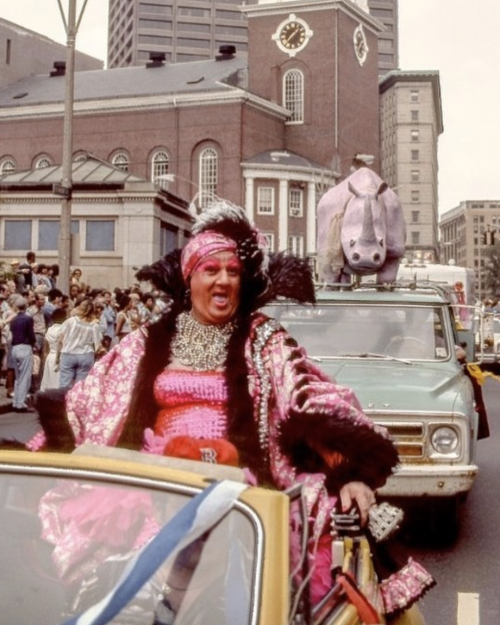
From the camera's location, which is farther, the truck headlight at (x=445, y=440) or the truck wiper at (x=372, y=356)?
the truck wiper at (x=372, y=356)

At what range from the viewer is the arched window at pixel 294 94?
2928 inches

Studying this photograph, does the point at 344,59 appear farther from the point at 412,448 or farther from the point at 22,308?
the point at 412,448

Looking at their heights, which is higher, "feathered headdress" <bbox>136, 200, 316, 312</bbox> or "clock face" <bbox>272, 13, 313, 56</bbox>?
"clock face" <bbox>272, 13, 313, 56</bbox>

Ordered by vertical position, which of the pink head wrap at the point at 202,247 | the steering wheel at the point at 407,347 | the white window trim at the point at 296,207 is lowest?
the steering wheel at the point at 407,347

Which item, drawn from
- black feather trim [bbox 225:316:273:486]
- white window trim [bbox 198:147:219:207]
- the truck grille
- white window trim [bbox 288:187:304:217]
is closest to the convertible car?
black feather trim [bbox 225:316:273:486]

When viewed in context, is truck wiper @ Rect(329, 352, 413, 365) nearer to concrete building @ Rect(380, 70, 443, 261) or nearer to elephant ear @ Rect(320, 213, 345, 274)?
elephant ear @ Rect(320, 213, 345, 274)

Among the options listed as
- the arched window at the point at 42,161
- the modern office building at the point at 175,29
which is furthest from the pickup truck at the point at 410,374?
the modern office building at the point at 175,29

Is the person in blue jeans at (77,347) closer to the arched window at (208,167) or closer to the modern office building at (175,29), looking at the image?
the arched window at (208,167)

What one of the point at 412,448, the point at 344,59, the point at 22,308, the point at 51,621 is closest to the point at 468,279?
the point at 22,308

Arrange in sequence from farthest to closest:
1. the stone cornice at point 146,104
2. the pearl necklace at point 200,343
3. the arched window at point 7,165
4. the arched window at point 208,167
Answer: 1. the arched window at point 7,165
2. the arched window at point 208,167
3. the stone cornice at point 146,104
4. the pearl necklace at point 200,343

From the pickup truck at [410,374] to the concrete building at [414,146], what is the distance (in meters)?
120

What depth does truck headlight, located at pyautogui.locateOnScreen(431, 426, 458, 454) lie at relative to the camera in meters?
7.96

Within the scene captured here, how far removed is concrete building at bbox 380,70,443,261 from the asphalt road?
12012cm

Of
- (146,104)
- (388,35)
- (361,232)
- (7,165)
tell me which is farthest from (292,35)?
(388,35)
